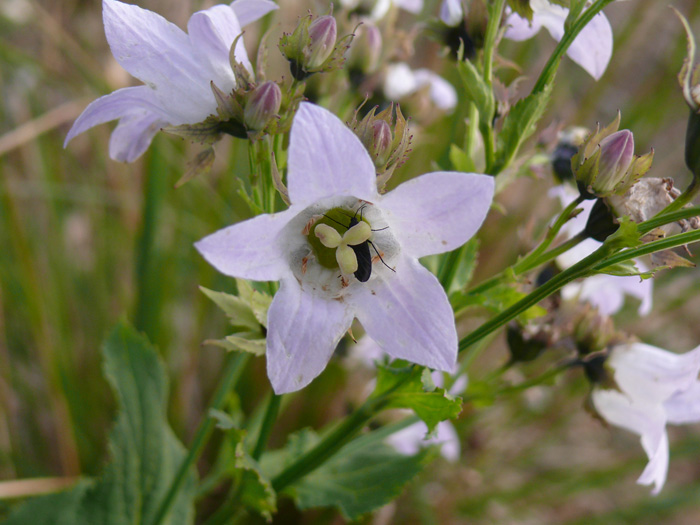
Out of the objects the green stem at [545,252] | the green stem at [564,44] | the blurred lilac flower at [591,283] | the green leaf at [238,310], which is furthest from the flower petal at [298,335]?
the blurred lilac flower at [591,283]

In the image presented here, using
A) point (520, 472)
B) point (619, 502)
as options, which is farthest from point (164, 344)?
point (619, 502)

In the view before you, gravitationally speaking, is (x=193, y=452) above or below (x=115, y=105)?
below

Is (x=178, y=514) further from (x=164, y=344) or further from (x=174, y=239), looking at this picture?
(x=174, y=239)

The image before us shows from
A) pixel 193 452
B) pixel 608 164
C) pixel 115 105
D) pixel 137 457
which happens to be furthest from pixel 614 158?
pixel 137 457

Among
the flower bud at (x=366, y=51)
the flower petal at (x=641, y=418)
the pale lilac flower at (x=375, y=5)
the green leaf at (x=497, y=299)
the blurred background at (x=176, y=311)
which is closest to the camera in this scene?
the green leaf at (x=497, y=299)

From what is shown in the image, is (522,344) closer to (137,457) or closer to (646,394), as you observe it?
(646,394)

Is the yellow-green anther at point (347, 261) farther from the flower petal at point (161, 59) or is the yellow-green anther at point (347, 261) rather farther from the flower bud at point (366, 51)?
the flower bud at point (366, 51)
